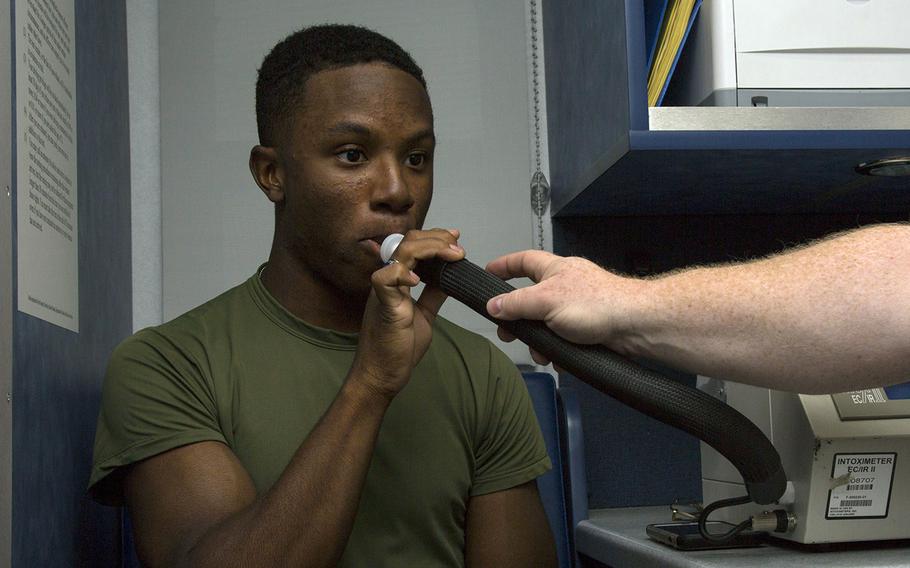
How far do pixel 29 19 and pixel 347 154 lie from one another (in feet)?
1.29

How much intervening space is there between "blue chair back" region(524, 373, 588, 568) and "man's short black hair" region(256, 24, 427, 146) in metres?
0.59

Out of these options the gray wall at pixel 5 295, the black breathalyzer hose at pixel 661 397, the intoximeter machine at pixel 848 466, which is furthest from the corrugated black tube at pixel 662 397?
the gray wall at pixel 5 295

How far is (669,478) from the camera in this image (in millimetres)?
1825

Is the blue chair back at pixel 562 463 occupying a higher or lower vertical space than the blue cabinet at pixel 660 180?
lower

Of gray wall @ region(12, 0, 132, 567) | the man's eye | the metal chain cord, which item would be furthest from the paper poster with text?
the metal chain cord

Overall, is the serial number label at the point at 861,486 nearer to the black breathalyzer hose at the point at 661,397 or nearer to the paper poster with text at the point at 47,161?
the black breathalyzer hose at the point at 661,397

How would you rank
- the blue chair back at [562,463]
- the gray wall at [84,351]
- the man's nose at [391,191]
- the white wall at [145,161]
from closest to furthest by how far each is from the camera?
the gray wall at [84,351] < the man's nose at [391,191] < the blue chair back at [562,463] < the white wall at [145,161]

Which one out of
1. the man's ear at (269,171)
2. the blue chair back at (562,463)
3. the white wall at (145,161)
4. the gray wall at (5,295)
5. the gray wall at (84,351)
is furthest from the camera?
the white wall at (145,161)

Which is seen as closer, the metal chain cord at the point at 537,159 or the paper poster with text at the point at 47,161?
the paper poster with text at the point at 47,161

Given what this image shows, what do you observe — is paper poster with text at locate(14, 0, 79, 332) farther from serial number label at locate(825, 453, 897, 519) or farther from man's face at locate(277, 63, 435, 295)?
serial number label at locate(825, 453, 897, 519)

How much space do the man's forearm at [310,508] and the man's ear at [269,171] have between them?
379mm

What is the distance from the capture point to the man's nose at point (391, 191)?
3.89 ft

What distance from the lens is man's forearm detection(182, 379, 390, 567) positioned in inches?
38.4

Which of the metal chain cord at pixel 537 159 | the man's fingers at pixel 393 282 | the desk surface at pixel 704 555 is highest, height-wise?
the metal chain cord at pixel 537 159
